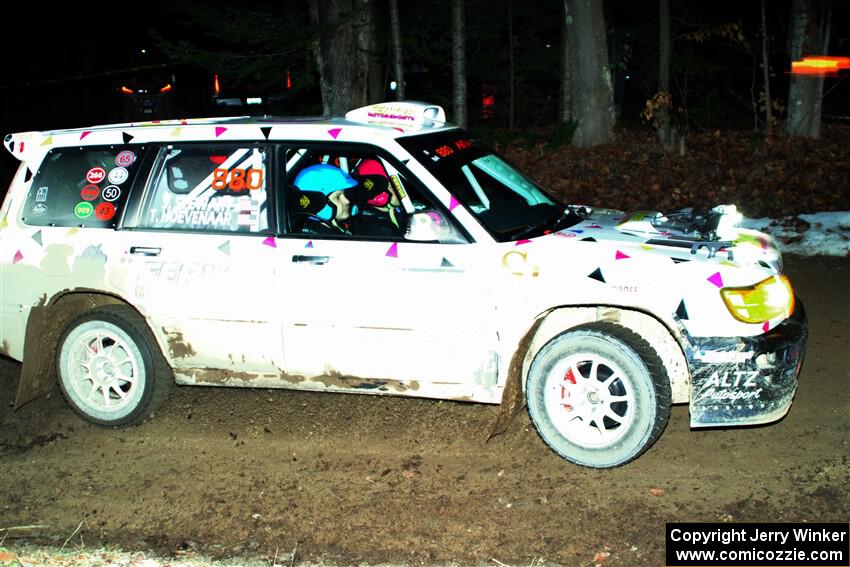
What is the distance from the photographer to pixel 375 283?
201 inches

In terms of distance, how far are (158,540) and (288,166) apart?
232cm

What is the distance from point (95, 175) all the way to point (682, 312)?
3.78 metres

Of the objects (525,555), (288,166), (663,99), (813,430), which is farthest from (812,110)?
(525,555)

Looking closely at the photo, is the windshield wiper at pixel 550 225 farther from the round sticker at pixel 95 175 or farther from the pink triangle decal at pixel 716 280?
the round sticker at pixel 95 175

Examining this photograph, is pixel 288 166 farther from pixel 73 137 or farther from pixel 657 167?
pixel 657 167

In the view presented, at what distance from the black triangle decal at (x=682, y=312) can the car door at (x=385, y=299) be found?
989 millimetres

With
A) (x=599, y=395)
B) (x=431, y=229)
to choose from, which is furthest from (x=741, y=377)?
(x=431, y=229)

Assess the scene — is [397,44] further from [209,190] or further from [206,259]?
[206,259]

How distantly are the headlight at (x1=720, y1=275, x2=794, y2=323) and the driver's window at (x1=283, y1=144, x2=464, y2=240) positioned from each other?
1.76 metres

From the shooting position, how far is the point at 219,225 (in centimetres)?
546

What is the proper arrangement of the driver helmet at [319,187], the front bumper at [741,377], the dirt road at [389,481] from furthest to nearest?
the driver helmet at [319,187] < the front bumper at [741,377] < the dirt road at [389,481]

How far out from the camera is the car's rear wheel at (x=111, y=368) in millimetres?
5645

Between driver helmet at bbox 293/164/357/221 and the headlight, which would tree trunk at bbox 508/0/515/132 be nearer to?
driver helmet at bbox 293/164/357/221

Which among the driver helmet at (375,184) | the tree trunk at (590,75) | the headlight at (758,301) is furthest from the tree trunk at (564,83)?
the headlight at (758,301)
